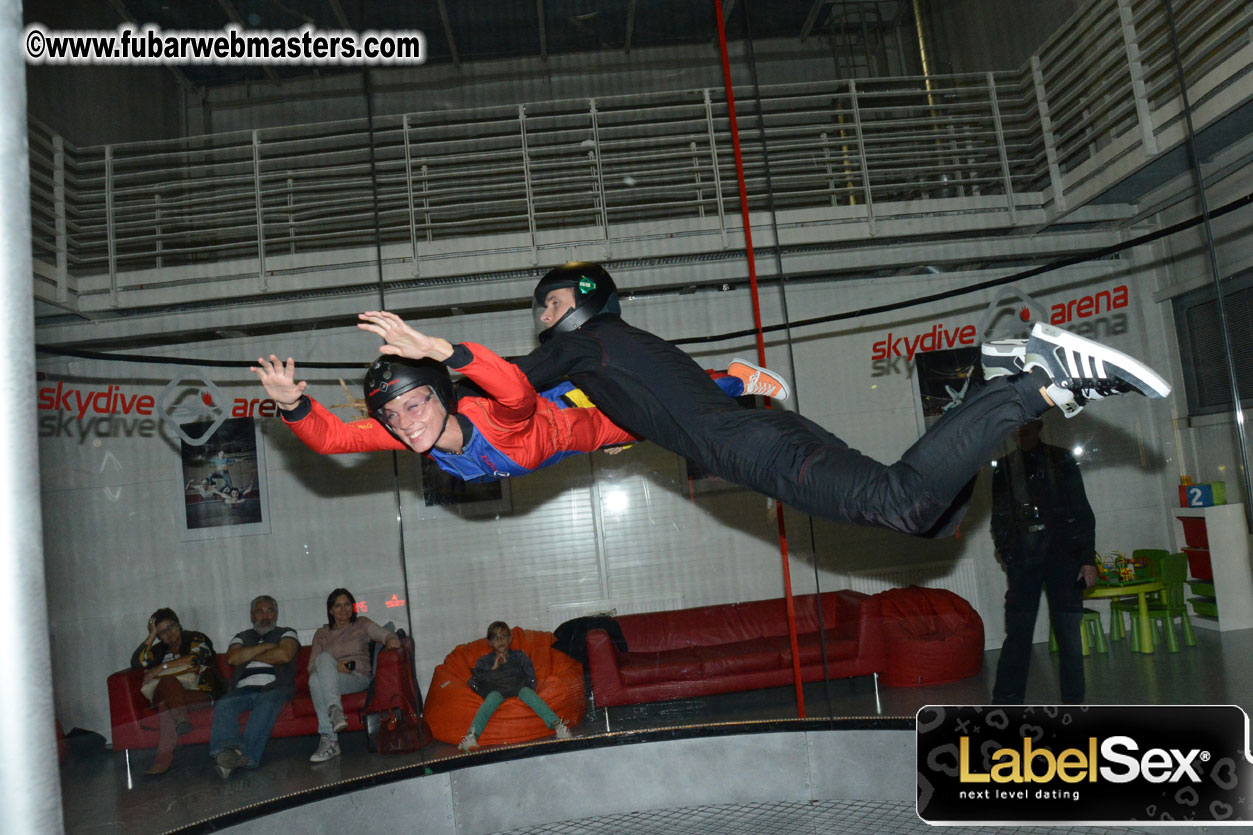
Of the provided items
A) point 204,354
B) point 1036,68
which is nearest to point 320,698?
point 204,354

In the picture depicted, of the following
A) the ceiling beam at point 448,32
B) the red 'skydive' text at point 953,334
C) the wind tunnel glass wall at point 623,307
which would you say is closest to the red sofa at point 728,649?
the wind tunnel glass wall at point 623,307

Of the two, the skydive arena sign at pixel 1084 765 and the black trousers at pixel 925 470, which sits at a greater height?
the black trousers at pixel 925 470

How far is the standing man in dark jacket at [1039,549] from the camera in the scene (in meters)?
4.13

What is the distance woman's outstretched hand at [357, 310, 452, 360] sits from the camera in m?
2.18

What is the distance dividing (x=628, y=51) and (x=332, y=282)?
7.12 ft

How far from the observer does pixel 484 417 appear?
8.84ft

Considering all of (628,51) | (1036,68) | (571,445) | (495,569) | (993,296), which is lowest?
(495,569)

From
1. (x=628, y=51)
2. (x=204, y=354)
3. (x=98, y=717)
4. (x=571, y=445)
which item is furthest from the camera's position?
(x=628, y=51)

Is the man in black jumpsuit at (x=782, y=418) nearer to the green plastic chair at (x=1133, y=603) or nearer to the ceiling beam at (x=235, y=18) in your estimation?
the green plastic chair at (x=1133, y=603)

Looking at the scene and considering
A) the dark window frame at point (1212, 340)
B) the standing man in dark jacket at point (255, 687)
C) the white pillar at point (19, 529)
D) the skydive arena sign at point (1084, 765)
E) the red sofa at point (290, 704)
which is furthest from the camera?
the standing man in dark jacket at point (255, 687)

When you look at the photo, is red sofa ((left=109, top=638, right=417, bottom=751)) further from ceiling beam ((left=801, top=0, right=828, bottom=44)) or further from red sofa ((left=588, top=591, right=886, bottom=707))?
ceiling beam ((left=801, top=0, right=828, bottom=44))

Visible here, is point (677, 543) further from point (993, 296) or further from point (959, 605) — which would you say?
point (993, 296)

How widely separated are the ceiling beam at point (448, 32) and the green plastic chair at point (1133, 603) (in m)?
4.54

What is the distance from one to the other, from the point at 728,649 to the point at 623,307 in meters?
1.99
